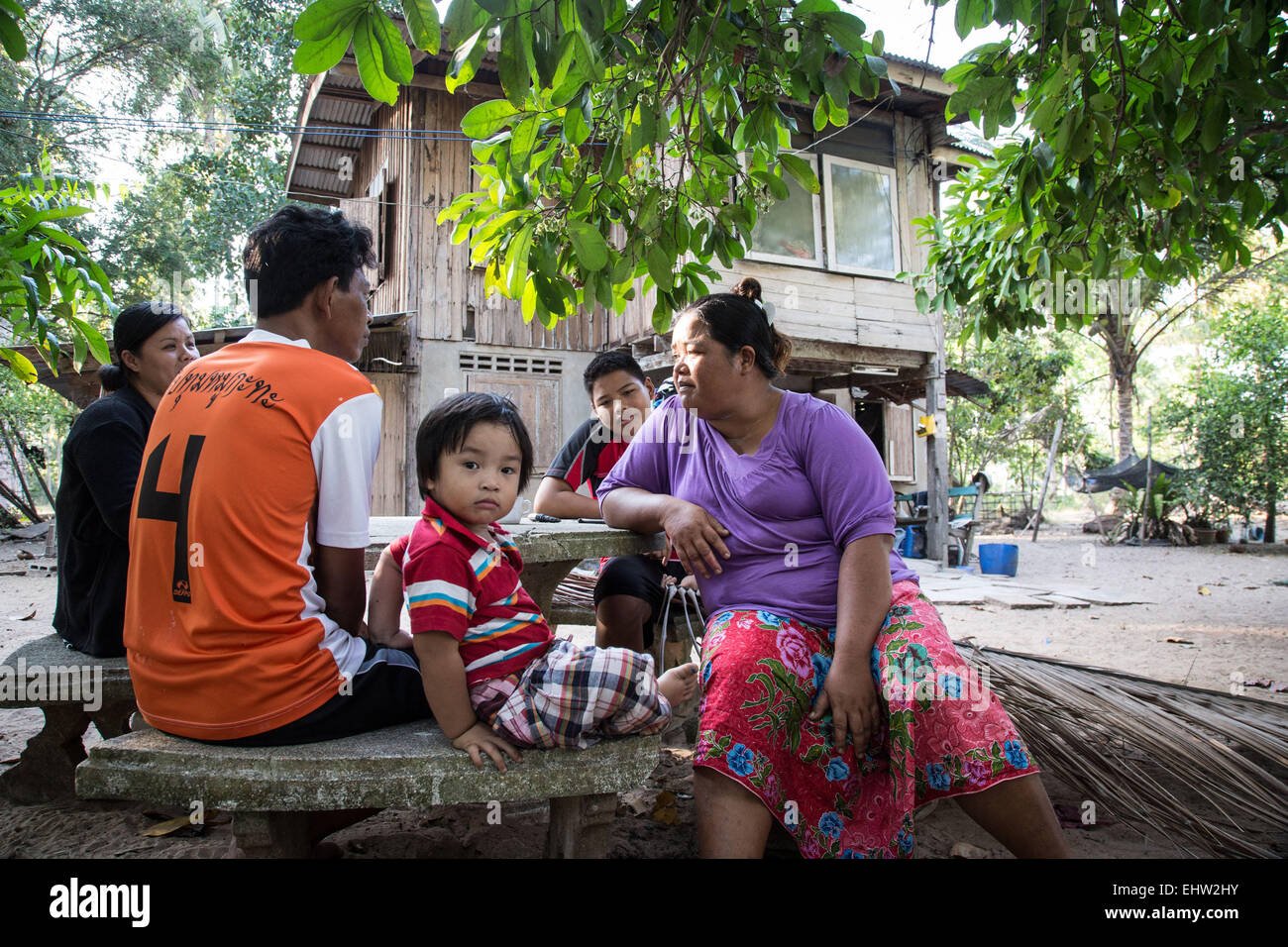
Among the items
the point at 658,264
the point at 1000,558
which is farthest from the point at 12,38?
the point at 1000,558

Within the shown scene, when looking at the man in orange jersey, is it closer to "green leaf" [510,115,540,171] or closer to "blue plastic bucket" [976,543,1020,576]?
"green leaf" [510,115,540,171]

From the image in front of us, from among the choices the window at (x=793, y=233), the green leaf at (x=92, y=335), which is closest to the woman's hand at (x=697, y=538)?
the green leaf at (x=92, y=335)

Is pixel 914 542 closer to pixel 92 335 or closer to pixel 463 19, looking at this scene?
pixel 92 335

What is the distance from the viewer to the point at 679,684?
1871 millimetres

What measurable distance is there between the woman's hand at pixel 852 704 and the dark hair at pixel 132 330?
252 cm

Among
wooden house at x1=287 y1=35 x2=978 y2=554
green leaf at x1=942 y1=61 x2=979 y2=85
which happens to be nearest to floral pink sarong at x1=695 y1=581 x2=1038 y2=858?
green leaf at x1=942 y1=61 x2=979 y2=85

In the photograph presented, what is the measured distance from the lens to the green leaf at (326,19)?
1.34 metres

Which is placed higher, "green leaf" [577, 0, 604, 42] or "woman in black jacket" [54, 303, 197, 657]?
"green leaf" [577, 0, 604, 42]

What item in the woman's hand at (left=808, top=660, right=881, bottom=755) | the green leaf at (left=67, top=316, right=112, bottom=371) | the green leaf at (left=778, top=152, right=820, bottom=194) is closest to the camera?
the woman's hand at (left=808, top=660, right=881, bottom=755)

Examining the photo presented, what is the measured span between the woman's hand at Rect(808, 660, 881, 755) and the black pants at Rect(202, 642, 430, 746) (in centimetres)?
94

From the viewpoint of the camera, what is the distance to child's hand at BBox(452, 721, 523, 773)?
4.96ft

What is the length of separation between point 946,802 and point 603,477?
178 centimetres

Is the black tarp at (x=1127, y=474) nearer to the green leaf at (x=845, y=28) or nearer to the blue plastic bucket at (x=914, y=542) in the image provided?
the blue plastic bucket at (x=914, y=542)
